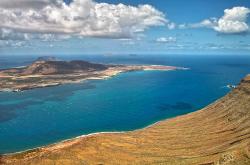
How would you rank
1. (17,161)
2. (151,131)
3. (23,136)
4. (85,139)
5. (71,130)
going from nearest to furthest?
(17,161) → (85,139) → (151,131) → (23,136) → (71,130)

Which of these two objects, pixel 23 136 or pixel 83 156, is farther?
pixel 23 136

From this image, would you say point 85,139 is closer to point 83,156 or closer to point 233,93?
point 83,156

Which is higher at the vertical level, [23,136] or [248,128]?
[248,128]

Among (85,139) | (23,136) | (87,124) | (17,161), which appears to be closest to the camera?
(17,161)

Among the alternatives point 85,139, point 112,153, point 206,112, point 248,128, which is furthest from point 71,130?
point 248,128

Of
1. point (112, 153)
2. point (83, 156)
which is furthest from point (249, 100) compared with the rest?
point (83, 156)

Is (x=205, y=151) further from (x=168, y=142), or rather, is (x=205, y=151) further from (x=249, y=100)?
(x=249, y=100)
